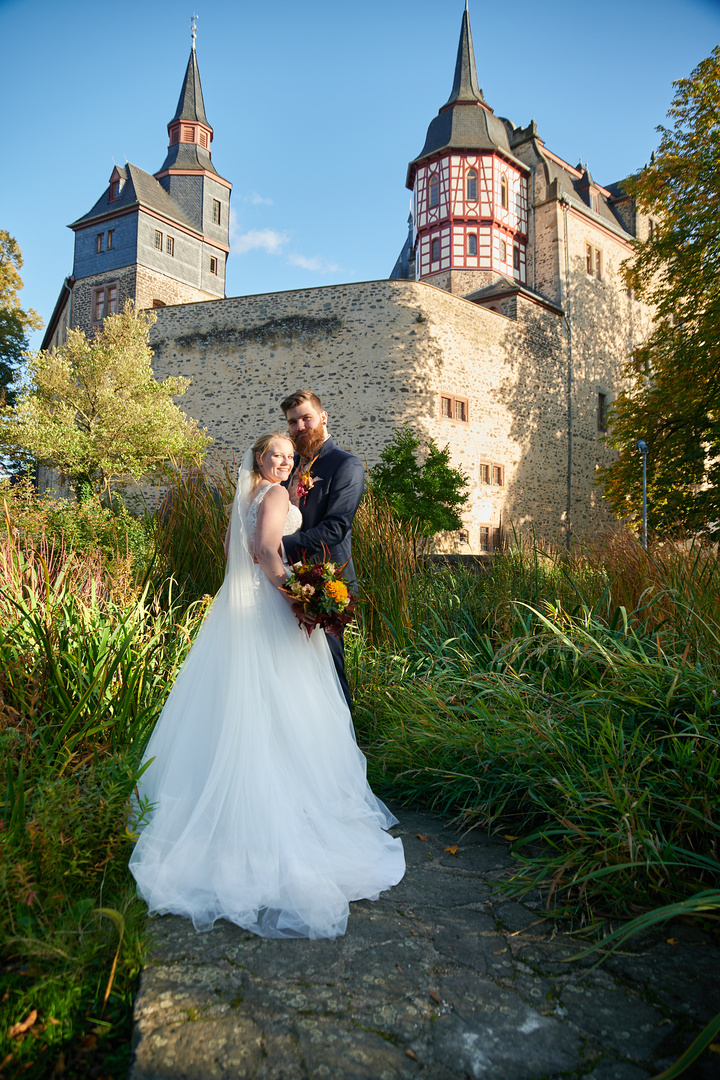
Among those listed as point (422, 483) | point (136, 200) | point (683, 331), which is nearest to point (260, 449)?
A: point (422, 483)

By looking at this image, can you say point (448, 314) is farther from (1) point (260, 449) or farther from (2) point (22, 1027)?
(2) point (22, 1027)

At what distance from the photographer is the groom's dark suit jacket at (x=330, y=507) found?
9.07ft

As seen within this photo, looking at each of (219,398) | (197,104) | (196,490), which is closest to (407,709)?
(196,490)

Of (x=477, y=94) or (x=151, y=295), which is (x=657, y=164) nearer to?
(x=477, y=94)

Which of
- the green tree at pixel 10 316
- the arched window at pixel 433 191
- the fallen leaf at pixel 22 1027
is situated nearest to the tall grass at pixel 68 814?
the fallen leaf at pixel 22 1027

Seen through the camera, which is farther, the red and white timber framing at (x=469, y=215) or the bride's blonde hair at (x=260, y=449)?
Result: the red and white timber framing at (x=469, y=215)

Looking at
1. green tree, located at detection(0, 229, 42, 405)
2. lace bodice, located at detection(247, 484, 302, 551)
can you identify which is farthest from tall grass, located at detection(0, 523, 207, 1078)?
green tree, located at detection(0, 229, 42, 405)

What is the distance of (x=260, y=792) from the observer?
2.16m

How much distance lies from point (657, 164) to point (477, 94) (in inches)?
511

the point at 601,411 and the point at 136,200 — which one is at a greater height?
the point at 136,200

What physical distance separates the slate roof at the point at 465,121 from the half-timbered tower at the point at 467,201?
32 millimetres

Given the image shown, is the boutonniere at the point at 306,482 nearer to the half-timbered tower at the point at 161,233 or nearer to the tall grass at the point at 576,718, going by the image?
the tall grass at the point at 576,718

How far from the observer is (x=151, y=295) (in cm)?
2411

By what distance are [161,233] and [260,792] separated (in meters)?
26.5
